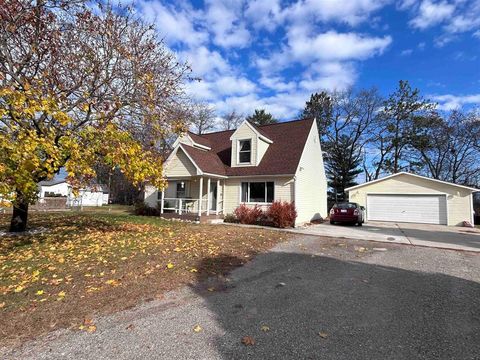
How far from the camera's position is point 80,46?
9211 millimetres

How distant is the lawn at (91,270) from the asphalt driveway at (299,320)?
455 mm

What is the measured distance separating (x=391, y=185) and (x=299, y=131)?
8.87 metres

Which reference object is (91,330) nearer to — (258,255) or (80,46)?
(258,255)

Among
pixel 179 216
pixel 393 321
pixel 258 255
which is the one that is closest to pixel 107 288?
pixel 258 255

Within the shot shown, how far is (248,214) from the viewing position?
16.6 meters

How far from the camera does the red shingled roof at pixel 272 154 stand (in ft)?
57.0

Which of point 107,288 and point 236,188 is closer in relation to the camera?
point 107,288

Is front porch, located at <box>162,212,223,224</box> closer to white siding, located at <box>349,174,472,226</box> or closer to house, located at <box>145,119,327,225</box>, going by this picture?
house, located at <box>145,119,327,225</box>

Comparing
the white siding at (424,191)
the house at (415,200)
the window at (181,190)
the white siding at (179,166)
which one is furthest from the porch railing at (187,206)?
the house at (415,200)

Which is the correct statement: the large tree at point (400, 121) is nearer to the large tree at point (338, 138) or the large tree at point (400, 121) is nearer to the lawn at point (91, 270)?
the large tree at point (338, 138)

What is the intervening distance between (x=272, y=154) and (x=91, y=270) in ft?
47.0

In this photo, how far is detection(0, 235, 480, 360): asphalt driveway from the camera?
10.6ft

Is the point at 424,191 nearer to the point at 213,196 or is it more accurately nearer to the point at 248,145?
the point at 248,145

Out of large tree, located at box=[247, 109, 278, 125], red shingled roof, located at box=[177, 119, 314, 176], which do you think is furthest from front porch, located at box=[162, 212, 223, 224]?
large tree, located at box=[247, 109, 278, 125]
